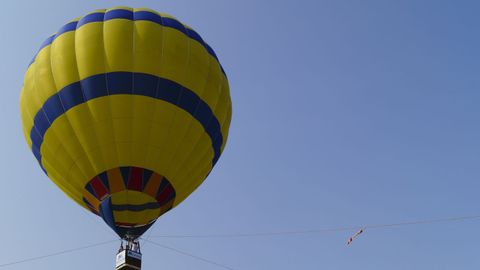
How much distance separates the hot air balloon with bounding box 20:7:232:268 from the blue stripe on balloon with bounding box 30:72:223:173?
3cm

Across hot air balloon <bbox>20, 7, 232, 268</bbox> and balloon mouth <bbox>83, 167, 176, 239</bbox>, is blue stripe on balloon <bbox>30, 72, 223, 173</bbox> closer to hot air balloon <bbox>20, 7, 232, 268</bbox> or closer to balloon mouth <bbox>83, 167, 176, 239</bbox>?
hot air balloon <bbox>20, 7, 232, 268</bbox>

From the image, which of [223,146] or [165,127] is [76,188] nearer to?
[165,127]

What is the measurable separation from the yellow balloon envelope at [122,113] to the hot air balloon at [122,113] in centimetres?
3

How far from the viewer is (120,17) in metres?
15.1

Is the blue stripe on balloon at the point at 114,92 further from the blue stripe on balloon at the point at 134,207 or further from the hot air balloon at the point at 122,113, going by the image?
the blue stripe on balloon at the point at 134,207

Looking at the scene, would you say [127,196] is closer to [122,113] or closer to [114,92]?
[122,113]

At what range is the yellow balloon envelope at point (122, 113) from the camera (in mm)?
14000

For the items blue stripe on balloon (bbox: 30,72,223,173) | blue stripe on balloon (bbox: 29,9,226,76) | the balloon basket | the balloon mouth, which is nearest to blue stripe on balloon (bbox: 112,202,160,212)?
the balloon mouth

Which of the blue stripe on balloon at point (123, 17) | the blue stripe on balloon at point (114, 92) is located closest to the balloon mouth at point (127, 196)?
the blue stripe on balloon at point (114, 92)

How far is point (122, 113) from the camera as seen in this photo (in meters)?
13.9

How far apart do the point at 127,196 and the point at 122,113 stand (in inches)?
87.4

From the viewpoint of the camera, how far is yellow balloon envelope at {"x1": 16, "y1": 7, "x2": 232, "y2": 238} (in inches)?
551

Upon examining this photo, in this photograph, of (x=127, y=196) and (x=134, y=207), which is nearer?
(x=127, y=196)

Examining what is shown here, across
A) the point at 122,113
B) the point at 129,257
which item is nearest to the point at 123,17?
the point at 122,113
